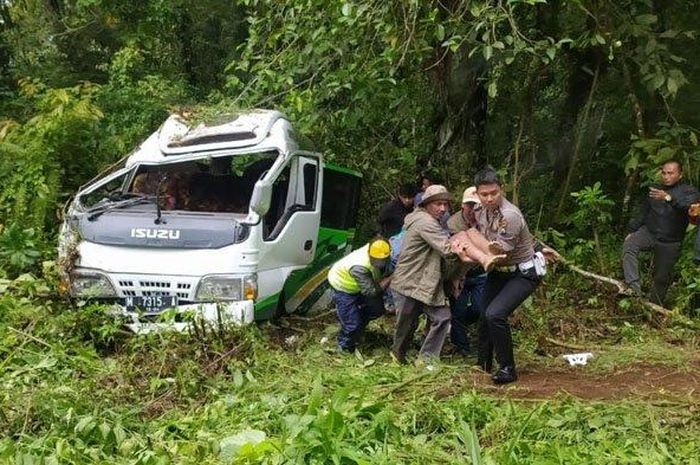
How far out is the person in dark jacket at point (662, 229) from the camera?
7.24 m

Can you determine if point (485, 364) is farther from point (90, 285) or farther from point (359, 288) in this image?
point (90, 285)

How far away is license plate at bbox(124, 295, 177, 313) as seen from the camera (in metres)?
6.23

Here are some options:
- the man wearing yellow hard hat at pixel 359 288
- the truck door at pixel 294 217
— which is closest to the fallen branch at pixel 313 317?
the truck door at pixel 294 217

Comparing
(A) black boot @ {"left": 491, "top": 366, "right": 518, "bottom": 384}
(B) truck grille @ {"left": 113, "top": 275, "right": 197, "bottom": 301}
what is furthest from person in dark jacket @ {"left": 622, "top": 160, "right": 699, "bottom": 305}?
(B) truck grille @ {"left": 113, "top": 275, "right": 197, "bottom": 301}

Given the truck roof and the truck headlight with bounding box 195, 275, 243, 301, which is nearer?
the truck headlight with bounding box 195, 275, 243, 301

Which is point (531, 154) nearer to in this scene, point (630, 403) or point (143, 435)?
point (630, 403)

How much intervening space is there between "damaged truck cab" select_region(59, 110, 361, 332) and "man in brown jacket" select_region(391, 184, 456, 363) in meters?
1.31

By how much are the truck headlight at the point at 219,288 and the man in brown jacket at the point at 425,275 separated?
1338mm

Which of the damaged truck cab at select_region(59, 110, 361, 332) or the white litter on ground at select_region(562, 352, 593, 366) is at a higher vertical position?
the damaged truck cab at select_region(59, 110, 361, 332)

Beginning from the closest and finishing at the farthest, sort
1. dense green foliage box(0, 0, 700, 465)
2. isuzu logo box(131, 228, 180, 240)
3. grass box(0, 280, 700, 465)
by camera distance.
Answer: grass box(0, 280, 700, 465)
dense green foliage box(0, 0, 700, 465)
isuzu logo box(131, 228, 180, 240)

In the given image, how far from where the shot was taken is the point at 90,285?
6.38m

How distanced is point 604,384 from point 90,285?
435 centimetres

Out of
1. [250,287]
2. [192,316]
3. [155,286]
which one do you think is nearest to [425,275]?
[250,287]

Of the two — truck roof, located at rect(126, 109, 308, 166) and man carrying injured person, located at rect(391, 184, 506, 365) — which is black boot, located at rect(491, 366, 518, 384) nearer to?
man carrying injured person, located at rect(391, 184, 506, 365)
